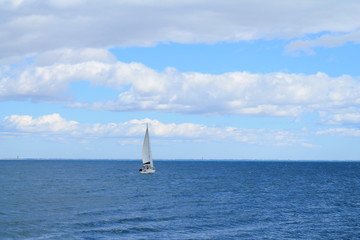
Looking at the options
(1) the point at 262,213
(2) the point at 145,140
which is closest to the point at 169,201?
(1) the point at 262,213

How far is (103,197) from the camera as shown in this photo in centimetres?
7606

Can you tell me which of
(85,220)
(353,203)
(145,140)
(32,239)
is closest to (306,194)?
(353,203)

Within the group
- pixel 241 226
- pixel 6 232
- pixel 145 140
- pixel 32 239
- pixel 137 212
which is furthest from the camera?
pixel 145 140

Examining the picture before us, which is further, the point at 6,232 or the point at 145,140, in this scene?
the point at 145,140

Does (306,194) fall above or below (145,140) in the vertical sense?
below

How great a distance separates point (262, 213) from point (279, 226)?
357 inches

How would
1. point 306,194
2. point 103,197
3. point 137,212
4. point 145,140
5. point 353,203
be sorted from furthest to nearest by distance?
point 145,140 < point 306,194 < point 103,197 < point 353,203 < point 137,212

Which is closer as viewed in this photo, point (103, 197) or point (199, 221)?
point (199, 221)

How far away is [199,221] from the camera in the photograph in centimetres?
5228

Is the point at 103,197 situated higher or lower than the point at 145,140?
lower

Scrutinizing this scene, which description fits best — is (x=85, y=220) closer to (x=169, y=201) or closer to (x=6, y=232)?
(x=6, y=232)

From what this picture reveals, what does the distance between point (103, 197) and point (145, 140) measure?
6686cm

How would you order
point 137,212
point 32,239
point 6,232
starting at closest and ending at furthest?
1. point 32,239
2. point 6,232
3. point 137,212

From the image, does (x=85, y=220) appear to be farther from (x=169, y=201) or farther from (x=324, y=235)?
(x=324, y=235)
